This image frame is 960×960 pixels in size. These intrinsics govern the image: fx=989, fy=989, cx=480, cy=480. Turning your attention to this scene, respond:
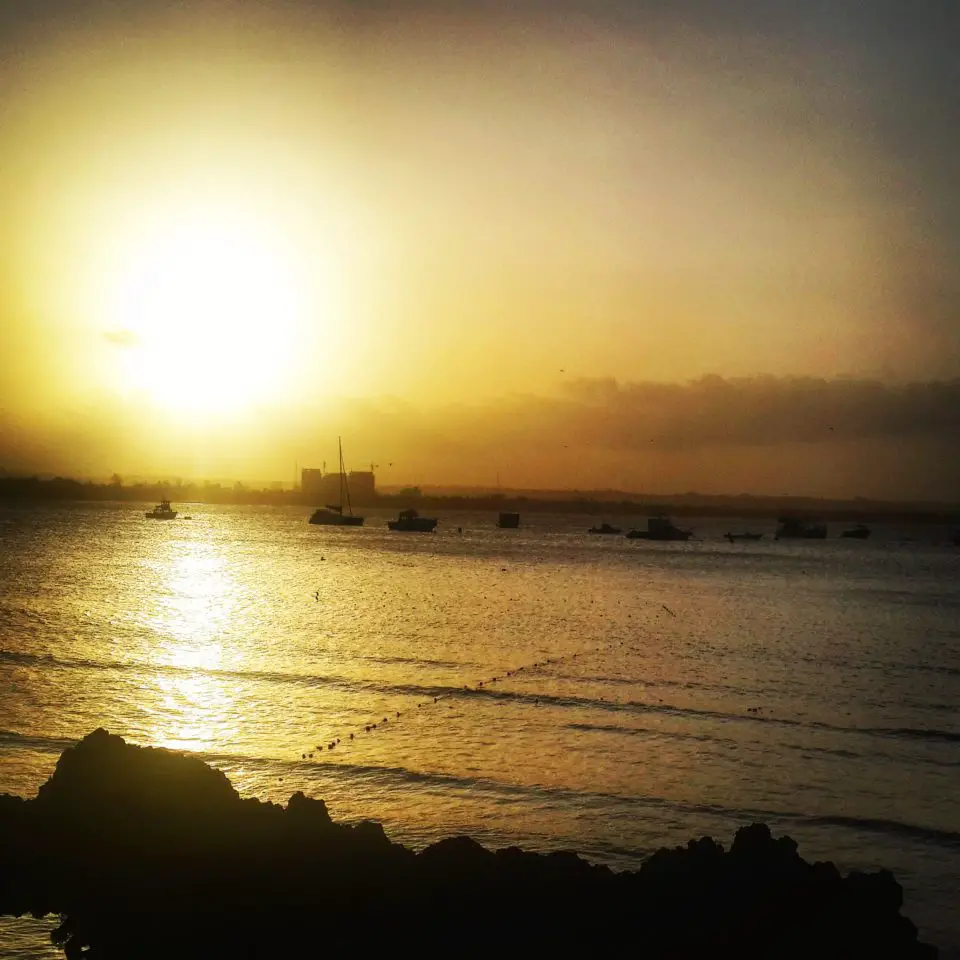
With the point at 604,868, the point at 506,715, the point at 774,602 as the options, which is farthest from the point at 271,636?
the point at 774,602

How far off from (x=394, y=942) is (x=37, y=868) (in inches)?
253

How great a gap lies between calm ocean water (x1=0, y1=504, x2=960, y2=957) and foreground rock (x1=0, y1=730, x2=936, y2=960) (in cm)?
134

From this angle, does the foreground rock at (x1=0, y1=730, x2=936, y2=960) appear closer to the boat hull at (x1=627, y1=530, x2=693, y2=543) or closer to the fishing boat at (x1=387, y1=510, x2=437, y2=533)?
the fishing boat at (x1=387, y1=510, x2=437, y2=533)

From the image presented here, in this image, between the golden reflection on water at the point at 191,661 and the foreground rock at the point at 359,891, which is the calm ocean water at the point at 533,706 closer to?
the golden reflection on water at the point at 191,661

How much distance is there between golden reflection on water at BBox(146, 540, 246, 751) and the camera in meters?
26.4

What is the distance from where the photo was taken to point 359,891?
13680mm

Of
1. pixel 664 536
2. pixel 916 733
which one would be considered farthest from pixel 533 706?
pixel 664 536

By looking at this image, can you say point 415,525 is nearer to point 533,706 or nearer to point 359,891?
point 533,706

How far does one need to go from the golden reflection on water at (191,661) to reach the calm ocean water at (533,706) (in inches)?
7.1

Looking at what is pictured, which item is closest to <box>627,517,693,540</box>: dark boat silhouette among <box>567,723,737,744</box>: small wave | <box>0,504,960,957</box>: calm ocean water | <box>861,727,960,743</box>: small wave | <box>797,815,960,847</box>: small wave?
<box>0,504,960,957</box>: calm ocean water

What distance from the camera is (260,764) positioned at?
896 inches

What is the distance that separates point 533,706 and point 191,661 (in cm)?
1587

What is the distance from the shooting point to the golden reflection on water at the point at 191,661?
2639cm

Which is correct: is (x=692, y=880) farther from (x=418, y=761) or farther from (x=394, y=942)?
(x=418, y=761)
